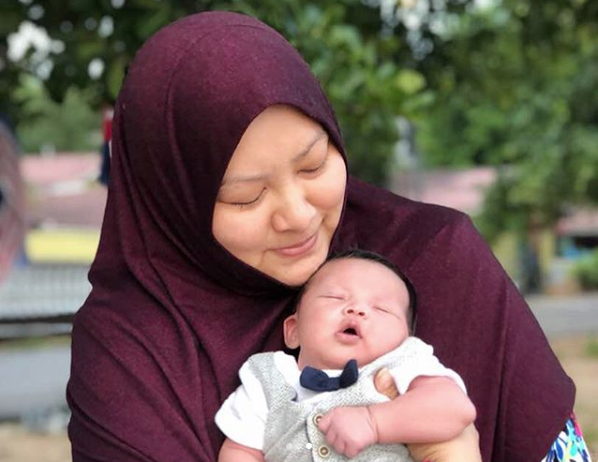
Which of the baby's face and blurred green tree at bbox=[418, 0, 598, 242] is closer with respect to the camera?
the baby's face

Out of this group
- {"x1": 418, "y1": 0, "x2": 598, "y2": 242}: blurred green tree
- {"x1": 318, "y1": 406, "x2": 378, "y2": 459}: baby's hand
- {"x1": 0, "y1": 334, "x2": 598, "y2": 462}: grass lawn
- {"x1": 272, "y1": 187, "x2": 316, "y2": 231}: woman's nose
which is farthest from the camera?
{"x1": 0, "y1": 334, "x2": 598, "y2": 462}: grass lawn

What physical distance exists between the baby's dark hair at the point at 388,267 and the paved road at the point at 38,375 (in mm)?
6696

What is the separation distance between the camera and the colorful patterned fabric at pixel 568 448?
6.47 ft

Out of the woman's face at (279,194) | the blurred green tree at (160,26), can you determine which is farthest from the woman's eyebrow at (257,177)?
the blurred green tree at (160,26)

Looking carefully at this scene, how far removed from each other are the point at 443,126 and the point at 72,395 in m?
31.0

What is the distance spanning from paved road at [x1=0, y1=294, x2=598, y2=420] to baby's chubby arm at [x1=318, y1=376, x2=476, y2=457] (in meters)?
6.90

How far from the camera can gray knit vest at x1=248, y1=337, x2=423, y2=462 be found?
1770mm

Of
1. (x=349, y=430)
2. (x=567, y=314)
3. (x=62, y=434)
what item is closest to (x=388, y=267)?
(x=349, y=430)

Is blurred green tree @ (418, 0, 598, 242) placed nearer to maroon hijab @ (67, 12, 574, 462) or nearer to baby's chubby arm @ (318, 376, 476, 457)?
maroon hijab @ (67, 12, 574, 462)

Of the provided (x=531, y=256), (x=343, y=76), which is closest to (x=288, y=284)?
(x=343, y=76)

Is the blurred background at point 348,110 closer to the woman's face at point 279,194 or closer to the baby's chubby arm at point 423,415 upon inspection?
the woman's face at point 279,194

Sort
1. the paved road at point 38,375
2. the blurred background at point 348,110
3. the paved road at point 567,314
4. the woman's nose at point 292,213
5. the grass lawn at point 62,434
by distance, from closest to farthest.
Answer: the woman's nose at point 292,213, the blurred background at point 348,110, the grass lawn at point 62,434, the paved road at point 38,375, the paved road at point 567,314

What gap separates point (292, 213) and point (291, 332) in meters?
0.26

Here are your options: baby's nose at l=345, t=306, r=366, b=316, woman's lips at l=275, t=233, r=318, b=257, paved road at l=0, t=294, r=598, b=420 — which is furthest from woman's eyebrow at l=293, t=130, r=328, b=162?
paved road at l=0, t=294, r=598, b=420
